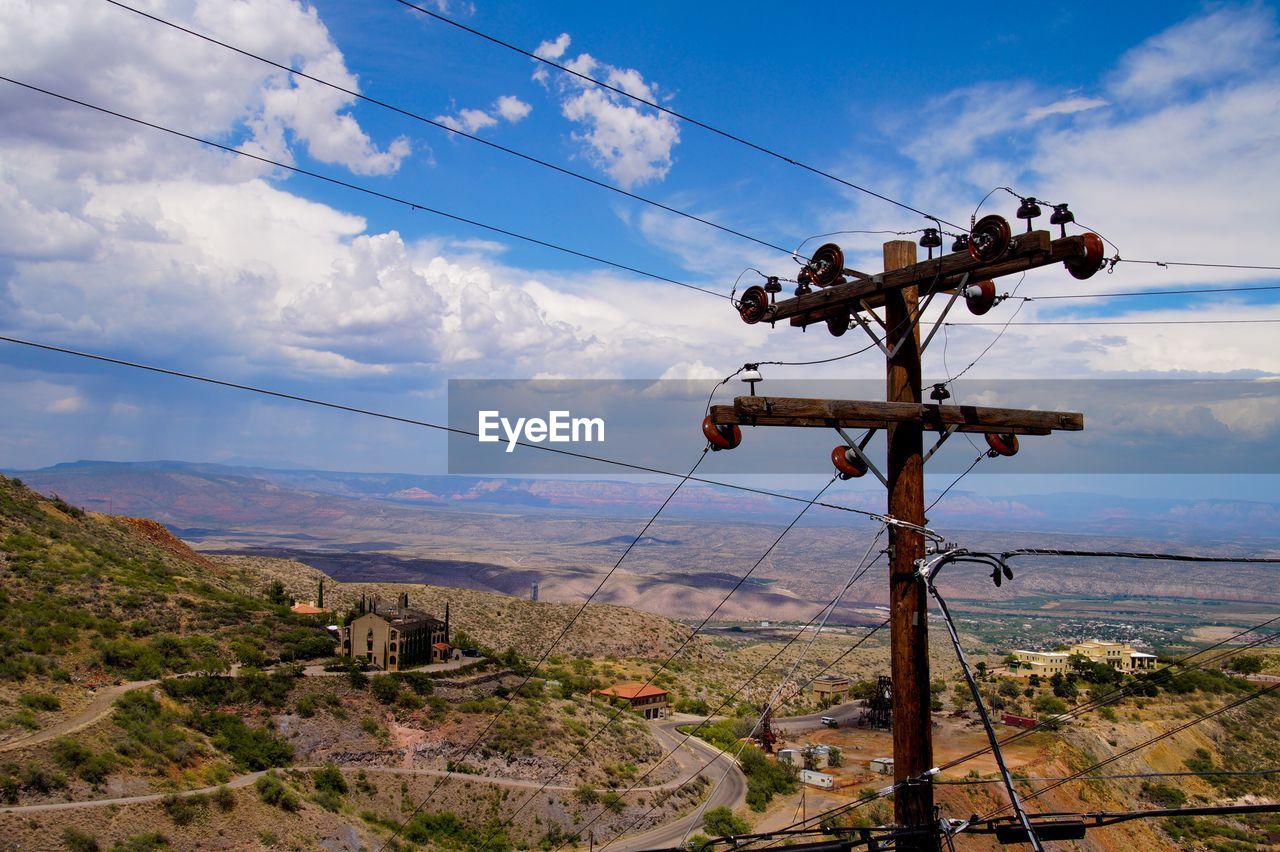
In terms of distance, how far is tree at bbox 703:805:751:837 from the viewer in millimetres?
45281

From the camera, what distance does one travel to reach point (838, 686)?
91.8 meters

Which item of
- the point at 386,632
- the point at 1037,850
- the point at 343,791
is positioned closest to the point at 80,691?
the point at 343,791

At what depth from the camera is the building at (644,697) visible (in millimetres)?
73812

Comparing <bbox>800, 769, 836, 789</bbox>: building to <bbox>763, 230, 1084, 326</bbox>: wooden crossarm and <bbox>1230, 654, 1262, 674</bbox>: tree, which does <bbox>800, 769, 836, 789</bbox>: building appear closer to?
<bbox>1230, 654, 1262, 674</bbox>: tree

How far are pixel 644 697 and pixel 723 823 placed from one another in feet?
94.6

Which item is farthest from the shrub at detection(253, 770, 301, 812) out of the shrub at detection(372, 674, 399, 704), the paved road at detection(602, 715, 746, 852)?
the paved road at detection(602, 715, 746, 852)

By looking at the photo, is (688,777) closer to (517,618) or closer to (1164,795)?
(1164,795)

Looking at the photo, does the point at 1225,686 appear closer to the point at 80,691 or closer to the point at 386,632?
the point at 386,632

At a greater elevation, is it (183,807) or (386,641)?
(386,641)

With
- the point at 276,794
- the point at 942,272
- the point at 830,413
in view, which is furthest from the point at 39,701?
the point at 942,272

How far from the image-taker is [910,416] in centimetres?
1077

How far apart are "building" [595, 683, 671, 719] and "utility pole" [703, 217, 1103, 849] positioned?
65297mm

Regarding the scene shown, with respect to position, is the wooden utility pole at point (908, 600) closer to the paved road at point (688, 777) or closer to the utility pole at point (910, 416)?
the utility pole at point (910, 416)

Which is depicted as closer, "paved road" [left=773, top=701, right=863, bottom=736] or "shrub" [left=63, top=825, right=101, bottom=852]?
"shrub" [left=63, top=825, right=101, bottom=852]
